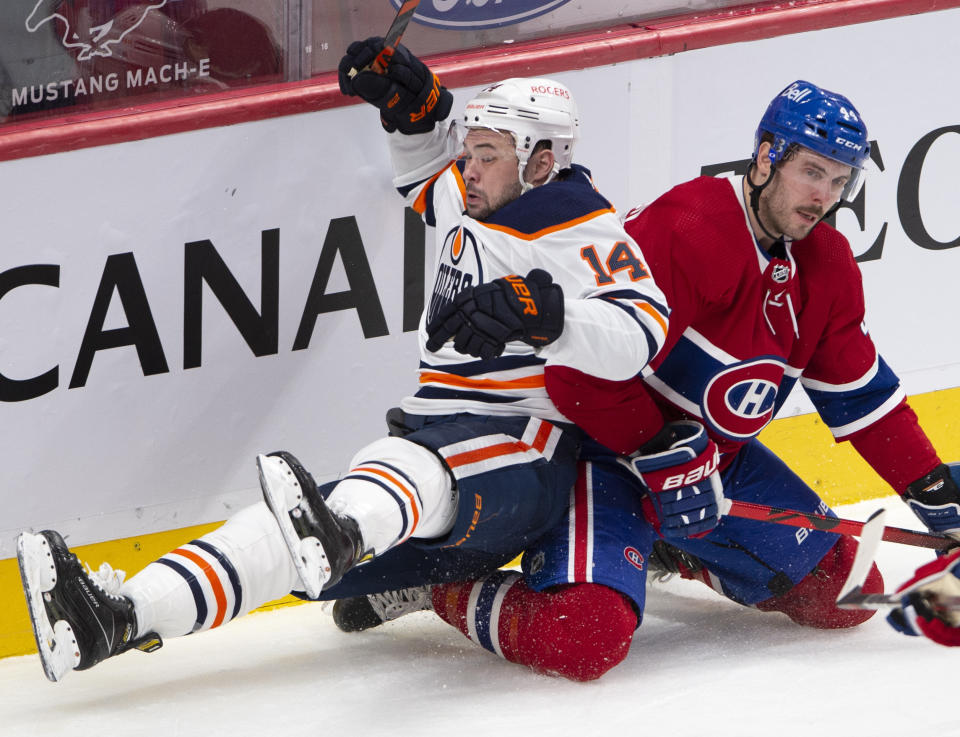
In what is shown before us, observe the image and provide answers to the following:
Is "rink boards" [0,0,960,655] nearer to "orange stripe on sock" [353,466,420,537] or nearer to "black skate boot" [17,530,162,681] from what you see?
"black skate boot" [17,530,162,681]

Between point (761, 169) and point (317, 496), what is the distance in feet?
3.15

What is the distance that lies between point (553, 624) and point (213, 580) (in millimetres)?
556

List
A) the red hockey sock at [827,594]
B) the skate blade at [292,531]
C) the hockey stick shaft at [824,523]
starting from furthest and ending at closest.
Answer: the red hockey sock at [827,594] < the hockey stick shaft at [824,523] < the skate blade at [292,531]

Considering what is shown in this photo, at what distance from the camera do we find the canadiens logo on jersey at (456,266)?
2.30 metres

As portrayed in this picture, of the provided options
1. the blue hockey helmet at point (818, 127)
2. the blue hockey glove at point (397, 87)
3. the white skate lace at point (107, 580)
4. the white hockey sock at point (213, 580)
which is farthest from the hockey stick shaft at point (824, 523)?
the white skate lace at point (107, 580)

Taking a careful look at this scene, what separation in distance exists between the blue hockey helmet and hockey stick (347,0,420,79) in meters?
0.70

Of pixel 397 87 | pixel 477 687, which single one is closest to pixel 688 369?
pixel 477 687

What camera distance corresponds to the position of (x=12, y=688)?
231 centimetres

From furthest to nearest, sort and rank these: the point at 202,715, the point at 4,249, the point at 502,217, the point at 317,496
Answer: the point at 4,249 → the point at 502,217 → the point at 202,715 → the point at 317,496

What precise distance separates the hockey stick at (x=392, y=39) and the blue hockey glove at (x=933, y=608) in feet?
4.32

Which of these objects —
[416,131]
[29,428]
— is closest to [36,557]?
[29,428]

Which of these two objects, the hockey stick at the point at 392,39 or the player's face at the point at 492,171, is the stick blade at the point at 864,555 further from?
the hockey stick at the point at 392,39

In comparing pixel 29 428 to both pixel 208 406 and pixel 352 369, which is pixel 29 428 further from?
pixel 352 369

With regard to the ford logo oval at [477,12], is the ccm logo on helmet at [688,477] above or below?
below
